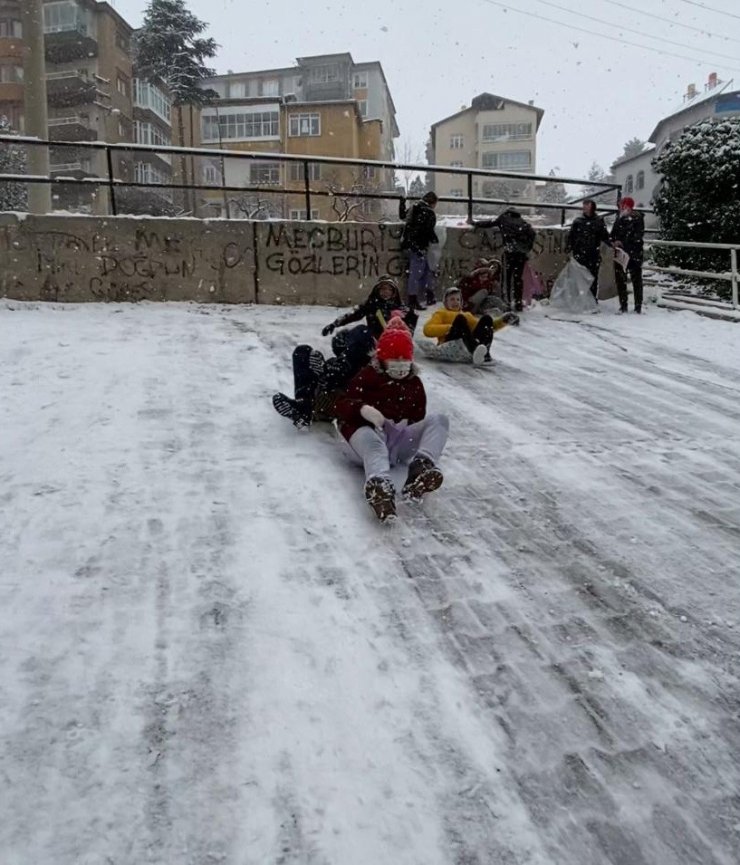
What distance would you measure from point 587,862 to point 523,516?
2218mm

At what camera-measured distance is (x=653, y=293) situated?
12117 mm

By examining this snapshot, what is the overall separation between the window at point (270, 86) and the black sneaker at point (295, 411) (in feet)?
216

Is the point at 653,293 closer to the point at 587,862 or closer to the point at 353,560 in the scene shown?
the point at 353,560

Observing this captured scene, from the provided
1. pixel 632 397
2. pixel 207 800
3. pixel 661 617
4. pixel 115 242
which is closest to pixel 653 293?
pixel 632 397

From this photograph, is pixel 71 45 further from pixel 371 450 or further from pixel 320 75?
pixel 371 450

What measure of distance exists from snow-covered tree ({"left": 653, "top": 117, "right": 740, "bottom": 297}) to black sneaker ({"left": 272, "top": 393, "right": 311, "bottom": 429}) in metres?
10.2

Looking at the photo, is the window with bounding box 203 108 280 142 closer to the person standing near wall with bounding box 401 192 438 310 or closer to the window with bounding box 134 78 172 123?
the window with bounding box 134 78 172 123

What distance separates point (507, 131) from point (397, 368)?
66401mm

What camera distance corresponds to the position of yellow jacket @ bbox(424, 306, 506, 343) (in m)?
7.70

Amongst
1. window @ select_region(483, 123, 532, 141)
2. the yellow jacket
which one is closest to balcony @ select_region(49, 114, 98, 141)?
window @ select_region(483, 123, 532, 141)

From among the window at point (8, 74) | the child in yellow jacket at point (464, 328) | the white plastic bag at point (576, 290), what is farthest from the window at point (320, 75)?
the child in yellow jacket at point (464, 328)

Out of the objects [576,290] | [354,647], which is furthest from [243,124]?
[354,647]

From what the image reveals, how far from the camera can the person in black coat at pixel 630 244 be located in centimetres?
1099

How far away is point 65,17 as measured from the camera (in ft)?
134
